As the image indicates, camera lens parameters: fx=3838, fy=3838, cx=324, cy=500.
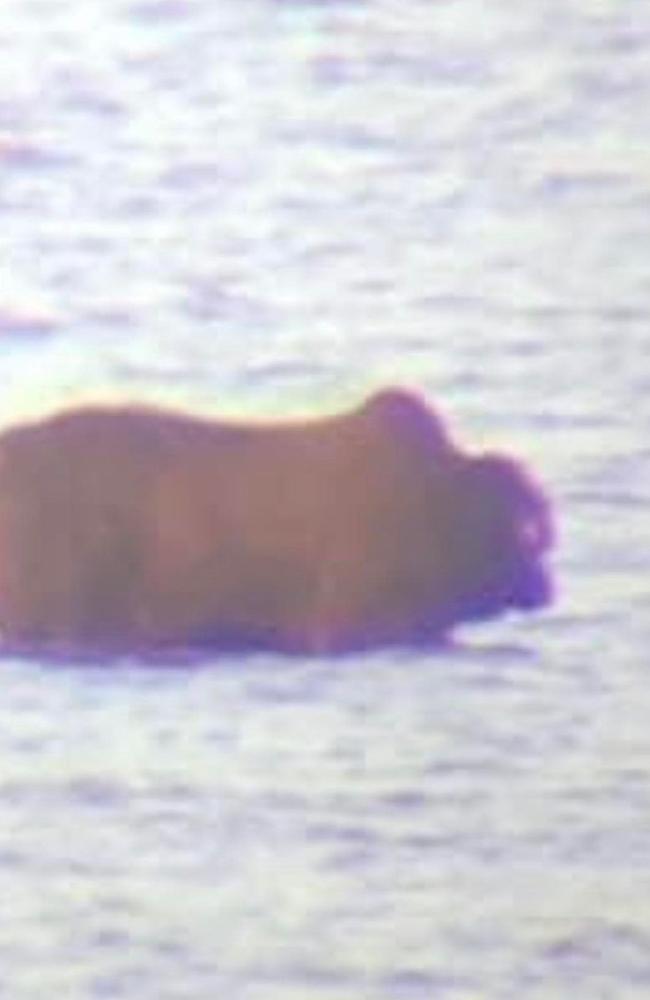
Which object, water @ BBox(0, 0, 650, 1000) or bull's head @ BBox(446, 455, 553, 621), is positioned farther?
bull's head @ BBox(446, 455, 553, 621)

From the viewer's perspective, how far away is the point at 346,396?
7.06 feet

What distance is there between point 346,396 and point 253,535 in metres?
0.20

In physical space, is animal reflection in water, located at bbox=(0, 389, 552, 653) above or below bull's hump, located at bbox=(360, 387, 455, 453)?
below

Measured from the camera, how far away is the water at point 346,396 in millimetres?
1723

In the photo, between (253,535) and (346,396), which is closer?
(253,535)

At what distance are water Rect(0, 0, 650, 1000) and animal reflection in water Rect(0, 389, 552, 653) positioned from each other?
0.03 m

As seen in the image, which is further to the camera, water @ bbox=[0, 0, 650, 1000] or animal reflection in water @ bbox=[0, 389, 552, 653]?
animal reflection in water @ bbox=[0, 389, 552, 653]

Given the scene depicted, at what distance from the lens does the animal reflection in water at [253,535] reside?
1.98 metres

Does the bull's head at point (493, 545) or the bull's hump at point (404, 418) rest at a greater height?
the bull's hump at point (404, 418)

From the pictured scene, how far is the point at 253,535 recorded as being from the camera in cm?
197

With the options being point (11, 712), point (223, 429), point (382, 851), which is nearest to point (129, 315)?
point (223, 429)

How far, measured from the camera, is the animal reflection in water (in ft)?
6.50

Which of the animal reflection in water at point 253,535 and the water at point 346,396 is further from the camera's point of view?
the animal reflection in water at point 253,535

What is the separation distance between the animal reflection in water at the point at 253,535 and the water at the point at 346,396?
0.03 metres
